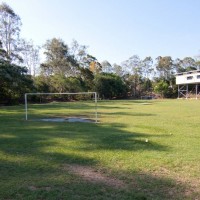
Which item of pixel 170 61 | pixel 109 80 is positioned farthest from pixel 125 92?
pixel 170 61

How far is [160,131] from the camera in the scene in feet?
43.5

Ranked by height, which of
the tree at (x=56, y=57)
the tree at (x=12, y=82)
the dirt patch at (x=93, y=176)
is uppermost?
the tree at (x=56, y=57)

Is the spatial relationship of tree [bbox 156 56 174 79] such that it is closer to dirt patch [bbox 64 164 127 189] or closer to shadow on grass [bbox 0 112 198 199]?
shadow on grass [bbox 0 112 198 199]

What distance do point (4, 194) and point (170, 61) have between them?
89.2m

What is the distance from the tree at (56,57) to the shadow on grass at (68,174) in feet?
177

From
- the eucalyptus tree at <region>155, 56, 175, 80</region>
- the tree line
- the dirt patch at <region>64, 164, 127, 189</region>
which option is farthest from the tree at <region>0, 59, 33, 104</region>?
the eucalyptus tree at <region>155, 56, 175, 80</region>

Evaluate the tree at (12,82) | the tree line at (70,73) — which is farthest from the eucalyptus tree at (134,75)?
the tree at (12,82)

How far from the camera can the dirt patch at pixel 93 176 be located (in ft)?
19.2

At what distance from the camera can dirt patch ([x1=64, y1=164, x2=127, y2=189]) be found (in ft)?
19.2

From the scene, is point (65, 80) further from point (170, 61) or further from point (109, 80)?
point (170, 61)

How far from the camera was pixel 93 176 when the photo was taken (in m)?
6.41

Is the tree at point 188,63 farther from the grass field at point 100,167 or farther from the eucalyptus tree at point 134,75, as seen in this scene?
the grass field at point 100,167

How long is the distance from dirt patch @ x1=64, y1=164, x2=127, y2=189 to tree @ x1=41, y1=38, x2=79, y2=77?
5700 centimetres

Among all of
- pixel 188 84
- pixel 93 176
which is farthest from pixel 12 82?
pixel 188 84
